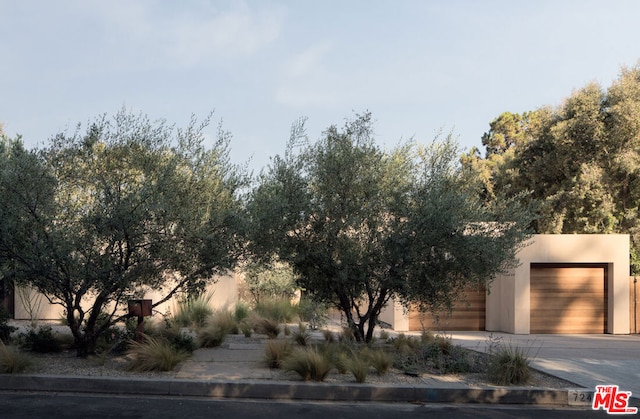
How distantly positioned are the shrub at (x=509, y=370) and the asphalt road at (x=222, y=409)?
707 mm

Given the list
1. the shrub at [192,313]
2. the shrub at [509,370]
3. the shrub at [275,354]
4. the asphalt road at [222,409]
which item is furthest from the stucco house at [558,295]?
the asphalt road at [222,409]

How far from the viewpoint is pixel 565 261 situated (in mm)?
17844

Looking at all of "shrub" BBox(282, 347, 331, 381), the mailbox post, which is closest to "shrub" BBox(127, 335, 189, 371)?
the mailbox post

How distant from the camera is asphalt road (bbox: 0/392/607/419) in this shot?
743cm

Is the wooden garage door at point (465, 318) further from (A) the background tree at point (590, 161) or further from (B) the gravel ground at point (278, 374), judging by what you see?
(B) the gravel ground at point (278, 374)

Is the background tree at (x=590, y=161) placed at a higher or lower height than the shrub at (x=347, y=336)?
higher

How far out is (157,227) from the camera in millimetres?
9727

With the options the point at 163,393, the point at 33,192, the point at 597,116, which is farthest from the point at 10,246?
the point at 597,116

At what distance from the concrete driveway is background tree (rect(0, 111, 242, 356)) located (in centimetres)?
529

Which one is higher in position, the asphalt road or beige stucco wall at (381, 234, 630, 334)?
beige stucco wall at (381, 234, 630, 334)

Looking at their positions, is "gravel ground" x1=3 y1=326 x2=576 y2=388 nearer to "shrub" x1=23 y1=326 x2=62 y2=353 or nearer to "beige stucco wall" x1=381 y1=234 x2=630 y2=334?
"shrub" x1=23 y1=326 x2=62 y2=353

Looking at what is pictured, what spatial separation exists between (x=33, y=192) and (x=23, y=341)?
3704mm

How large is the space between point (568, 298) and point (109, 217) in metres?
14.1

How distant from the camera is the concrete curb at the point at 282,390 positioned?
8.65 meters
